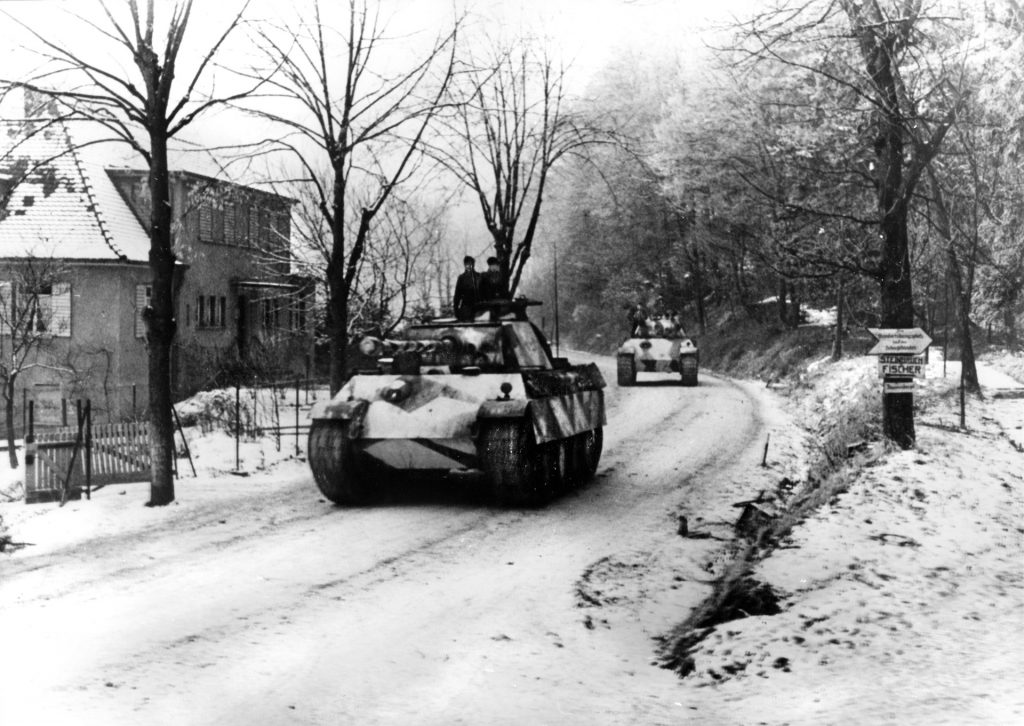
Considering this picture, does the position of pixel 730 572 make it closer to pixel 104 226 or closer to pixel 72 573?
pixel 72 573

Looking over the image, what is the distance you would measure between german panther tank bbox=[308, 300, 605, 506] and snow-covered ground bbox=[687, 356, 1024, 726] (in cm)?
285

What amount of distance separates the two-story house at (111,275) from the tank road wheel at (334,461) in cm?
1138

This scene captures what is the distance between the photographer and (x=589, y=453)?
13375 mm

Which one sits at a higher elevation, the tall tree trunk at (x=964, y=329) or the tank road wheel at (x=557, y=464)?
the tall tree trunk at (x=964, y=329)

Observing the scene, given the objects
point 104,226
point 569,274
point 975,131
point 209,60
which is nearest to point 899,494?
point 209,60

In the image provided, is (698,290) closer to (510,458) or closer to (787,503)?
(787,503)

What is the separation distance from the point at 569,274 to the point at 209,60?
41.5 metres

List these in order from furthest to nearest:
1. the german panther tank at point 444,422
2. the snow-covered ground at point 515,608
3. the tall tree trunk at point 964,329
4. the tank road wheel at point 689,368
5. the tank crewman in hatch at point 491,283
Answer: the tank road wheel at point 689,368 < the tall tree trunk at point 964,329 < the tank crewman in hatch at point 491,283 < the german panther tank at point 444,422 < the snow-covered ground at point 515,608

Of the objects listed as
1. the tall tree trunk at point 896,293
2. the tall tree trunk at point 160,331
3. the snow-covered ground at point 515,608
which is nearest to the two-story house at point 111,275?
the tall tree trunk at point 160,331

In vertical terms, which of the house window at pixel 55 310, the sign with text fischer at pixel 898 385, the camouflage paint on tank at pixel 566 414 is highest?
the house window at pixel 55 310

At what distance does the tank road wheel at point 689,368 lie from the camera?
27.2m

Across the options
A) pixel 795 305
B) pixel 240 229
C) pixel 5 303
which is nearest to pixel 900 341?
pixel 5 303

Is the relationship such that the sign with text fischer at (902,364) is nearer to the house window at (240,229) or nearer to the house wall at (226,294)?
the house wall at (226,294)

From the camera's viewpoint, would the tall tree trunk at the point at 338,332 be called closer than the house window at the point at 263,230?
Yes
